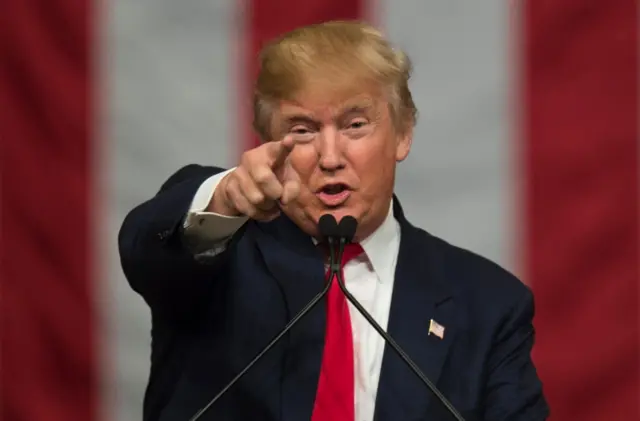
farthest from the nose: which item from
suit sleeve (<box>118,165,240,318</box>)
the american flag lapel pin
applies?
the american flag lapel pin

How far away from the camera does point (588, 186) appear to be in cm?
150

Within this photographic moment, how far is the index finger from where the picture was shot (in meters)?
0.79

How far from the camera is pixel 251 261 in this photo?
3.69 ft

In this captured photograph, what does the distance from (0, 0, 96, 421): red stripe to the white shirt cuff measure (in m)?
0.64

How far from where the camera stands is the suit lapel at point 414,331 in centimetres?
111

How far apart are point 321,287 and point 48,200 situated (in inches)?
23.9

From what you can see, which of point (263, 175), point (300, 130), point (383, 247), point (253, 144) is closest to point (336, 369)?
point (383, 247)

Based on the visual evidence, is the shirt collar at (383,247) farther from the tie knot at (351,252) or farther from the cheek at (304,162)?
the cheek at (304,162)

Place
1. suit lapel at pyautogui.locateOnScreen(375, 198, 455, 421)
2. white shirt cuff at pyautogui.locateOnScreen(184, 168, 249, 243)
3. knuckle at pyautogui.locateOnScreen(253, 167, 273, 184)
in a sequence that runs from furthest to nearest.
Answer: suit lapel at pyautogui.locateOnScreen(375, 198, 455, 421)
white shirt cuff at pyautogui.locateOnScreen(184, 168, 249, 243)
knuckle at pyautogui.locateOnScreen(253, 167, 273, 184)

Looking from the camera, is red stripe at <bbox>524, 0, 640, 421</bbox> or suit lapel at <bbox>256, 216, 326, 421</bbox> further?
red stripe at <bbox>524, 0, 640, 421</bbox>

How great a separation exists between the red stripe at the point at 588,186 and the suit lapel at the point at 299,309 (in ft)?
1.69

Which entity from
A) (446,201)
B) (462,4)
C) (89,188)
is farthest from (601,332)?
(89,188)

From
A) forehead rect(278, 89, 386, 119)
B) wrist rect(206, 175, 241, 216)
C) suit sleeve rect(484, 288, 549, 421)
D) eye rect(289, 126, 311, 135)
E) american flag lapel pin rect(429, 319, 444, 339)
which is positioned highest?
forehead rect(278, 89, 386, 119)

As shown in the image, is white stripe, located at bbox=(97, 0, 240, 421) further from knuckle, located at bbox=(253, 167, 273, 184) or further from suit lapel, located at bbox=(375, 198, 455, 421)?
knuckle, located at bbox=(253, 167, 273, 184)
